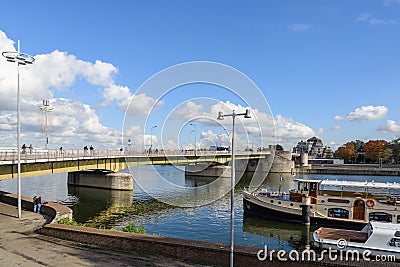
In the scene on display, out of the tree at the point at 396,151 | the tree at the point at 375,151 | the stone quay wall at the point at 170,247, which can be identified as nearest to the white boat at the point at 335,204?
the stone quay wall at the point at 170,247

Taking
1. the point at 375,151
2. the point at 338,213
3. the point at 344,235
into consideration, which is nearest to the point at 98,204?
the point at 338,213

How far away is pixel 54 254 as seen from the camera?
61.8 feet

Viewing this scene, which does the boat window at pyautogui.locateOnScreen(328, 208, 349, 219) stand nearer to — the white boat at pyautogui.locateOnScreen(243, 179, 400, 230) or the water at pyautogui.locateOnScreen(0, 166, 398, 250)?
the white boat at pyautogui.locateOnScreen(243, 179, 400, 230)

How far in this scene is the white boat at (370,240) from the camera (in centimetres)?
2462

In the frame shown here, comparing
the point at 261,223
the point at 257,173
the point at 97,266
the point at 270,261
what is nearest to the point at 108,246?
the point at 97,266

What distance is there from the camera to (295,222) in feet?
134

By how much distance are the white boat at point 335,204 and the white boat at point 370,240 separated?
10.9 m

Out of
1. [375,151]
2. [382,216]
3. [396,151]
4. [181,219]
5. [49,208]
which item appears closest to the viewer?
[49,208]

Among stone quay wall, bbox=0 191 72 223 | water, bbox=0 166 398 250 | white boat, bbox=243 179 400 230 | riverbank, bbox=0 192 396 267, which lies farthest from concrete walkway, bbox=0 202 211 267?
white boat, bbox=243 179 400 230

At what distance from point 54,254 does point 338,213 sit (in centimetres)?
3041

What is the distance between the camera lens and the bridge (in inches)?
1629

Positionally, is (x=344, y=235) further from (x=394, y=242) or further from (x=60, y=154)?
(x=60, y=154)

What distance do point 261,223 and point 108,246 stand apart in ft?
81.9

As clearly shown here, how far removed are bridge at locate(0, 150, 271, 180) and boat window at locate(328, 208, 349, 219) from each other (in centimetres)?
3519
